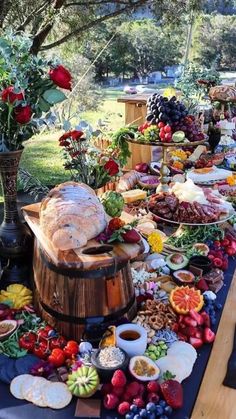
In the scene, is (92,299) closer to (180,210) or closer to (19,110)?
(19,110)

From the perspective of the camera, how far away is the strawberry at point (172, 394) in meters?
1.14

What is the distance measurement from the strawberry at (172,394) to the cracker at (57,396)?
249mm

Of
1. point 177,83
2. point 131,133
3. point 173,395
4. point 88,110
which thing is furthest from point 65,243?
point 88,110

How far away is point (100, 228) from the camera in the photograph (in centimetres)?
139

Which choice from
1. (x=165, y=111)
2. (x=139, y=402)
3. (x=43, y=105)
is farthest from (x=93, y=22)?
(x=139, y=402)

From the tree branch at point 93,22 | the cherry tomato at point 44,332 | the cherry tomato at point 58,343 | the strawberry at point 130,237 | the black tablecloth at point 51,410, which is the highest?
the tree branch at point 93,22

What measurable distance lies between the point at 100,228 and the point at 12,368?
0.48 meters

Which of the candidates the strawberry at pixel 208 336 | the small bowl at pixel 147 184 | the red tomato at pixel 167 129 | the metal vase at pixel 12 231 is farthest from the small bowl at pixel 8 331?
the small bowl at pixel 147 184

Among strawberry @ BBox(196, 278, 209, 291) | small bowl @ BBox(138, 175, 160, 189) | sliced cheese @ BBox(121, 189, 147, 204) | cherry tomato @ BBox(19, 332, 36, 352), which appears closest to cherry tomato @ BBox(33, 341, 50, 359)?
cherry tomato @ BBox(19, 332, 36, 352)

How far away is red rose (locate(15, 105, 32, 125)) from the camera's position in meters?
1.36

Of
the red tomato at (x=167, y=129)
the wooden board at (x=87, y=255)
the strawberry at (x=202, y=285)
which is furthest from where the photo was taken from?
the red tomato at (x=167, y=129)

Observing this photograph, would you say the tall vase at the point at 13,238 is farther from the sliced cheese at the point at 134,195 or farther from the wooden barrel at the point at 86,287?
the sliced cheese at the point at 134,195

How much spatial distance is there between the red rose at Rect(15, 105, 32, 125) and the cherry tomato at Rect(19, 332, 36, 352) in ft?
2.14

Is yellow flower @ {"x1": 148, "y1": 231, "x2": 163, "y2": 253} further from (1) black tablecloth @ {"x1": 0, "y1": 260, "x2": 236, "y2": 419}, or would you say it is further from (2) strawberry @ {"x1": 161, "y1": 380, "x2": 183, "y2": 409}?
(2) strawberry @ {"x1": 161, "y1": 380, "x2": 183, "y2": 409}
